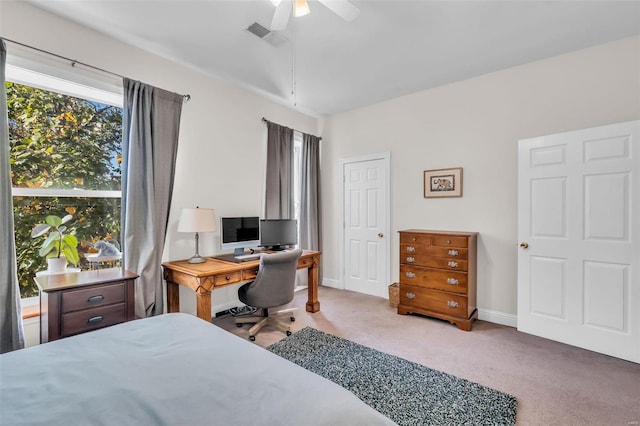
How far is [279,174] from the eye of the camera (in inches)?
159

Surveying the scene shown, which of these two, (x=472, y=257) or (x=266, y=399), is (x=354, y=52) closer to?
(x=472, y=257)

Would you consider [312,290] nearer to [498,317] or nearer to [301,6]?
[498,317]

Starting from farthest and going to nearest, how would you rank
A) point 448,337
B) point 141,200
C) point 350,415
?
1. point 448,337
2. point 141,200
3. point 350,415

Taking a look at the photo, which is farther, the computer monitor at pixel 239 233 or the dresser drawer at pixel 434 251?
the computer monitor at pixel 239 233

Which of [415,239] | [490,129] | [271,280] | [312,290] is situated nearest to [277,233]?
[312,290]

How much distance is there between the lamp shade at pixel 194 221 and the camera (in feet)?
9.16

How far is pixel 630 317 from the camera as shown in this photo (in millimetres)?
2426

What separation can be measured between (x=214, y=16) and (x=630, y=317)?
4.21 metres

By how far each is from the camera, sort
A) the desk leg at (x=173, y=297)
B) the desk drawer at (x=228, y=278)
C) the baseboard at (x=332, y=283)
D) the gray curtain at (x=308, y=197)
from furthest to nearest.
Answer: the baseboard at (x=332, y=283) → the gray curtain at (x=308, y=197) → the desk leg at (x=173, y=297) → the desk drawer at (x=228, y=278)

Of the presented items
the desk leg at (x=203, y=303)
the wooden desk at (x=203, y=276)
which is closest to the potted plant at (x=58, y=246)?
the wooden desk at (x=203, y=276)

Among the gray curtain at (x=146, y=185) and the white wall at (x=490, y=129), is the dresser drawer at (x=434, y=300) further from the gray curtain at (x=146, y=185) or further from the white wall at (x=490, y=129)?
the gray curtain at (x=146, y=185)

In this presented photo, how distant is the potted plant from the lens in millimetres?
2332

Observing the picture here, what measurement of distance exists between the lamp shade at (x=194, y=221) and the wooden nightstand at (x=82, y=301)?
61 centimetres

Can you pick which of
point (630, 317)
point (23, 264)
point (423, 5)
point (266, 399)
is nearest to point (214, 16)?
point (423, 5)
